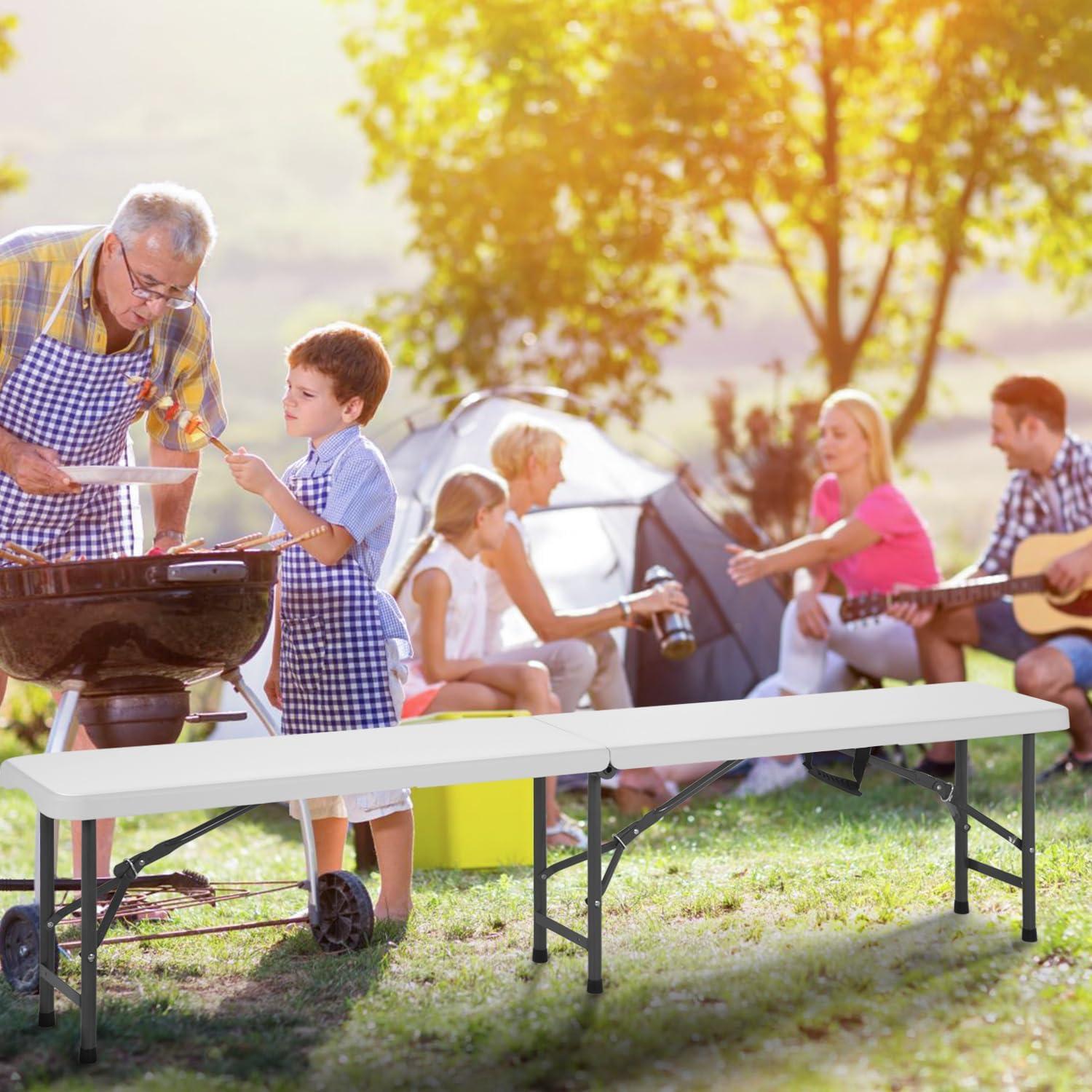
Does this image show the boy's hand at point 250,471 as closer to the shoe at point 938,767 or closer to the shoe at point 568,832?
the shoe at point 568,832

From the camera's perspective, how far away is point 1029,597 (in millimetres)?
5617

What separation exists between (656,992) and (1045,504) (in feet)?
11.4

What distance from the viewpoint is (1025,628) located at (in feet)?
18.4

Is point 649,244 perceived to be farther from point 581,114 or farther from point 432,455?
point 432,455

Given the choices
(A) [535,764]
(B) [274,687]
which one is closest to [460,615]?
(B) [274,687]

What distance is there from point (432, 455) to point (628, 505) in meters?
0.85

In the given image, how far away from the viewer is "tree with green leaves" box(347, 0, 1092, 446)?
9867 mm

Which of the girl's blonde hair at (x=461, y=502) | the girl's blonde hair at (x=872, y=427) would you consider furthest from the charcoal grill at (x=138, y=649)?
the girl's blonde hair at (x=872, y=427)

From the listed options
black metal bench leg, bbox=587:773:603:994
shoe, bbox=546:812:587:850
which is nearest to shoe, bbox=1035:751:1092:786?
shoe, bbox=546:812:587:850

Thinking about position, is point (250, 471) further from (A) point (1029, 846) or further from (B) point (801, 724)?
(A) point (1029, 846)

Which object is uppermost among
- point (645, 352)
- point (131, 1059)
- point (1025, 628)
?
point (645, 352)

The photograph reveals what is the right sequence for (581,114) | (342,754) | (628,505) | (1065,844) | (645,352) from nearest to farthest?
(342,754)
(1065,844)
(628,505)
(581,114)
(645,352)

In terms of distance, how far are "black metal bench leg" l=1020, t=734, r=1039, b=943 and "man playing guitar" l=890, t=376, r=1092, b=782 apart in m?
2.40

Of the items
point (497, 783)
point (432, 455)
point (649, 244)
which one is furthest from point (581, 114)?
point (497, 783)
